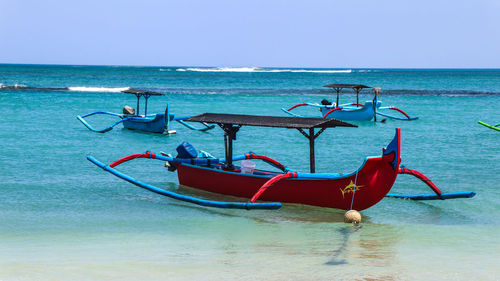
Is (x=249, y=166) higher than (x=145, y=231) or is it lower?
higher

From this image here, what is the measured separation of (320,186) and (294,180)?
580 millimetres

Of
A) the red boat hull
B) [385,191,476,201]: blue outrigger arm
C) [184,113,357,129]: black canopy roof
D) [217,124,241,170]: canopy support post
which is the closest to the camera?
the red boat hull

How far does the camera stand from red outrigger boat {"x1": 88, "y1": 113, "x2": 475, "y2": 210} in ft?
35.5

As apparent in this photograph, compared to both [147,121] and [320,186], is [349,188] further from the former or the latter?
[147,121]

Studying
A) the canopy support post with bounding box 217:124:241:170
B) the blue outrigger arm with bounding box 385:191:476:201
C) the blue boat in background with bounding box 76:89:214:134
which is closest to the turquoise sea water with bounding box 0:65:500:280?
the blue outrigger arm with bounding box 385:191:476:201

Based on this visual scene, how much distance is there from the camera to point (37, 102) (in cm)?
4478

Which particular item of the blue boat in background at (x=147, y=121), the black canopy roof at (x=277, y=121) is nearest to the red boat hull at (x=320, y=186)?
the black canopy roof at (x=277, y=121)

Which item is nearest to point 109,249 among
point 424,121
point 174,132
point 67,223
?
point 67,223

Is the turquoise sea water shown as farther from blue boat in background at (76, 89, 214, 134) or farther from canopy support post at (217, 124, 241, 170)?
blue boat in background at (76, 89, 214, 134)

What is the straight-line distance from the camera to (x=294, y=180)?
1184cm

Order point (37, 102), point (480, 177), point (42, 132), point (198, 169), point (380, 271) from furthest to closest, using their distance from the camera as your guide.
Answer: point (37, 102)
point (42, 132)
point (480, 177)
point (198, 169)
point (380, 271)

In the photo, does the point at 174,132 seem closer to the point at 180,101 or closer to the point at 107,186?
the point at 107,186

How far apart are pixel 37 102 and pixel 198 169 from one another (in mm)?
34600

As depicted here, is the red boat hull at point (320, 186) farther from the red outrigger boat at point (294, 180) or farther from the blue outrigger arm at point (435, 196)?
the blue outrigger arm at point (435, 196)
